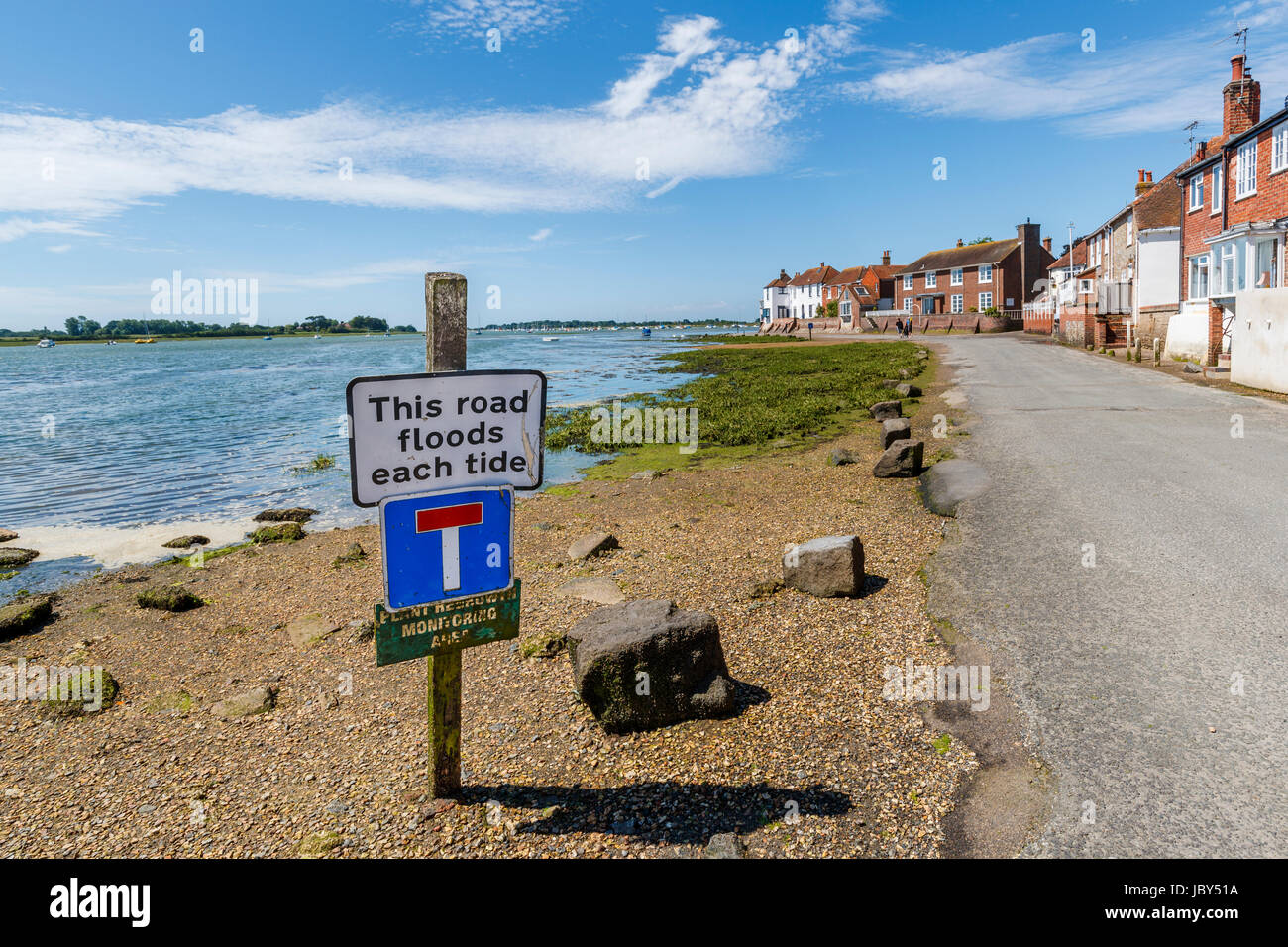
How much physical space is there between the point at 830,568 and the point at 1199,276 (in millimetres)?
37580

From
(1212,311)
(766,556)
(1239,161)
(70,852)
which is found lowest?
(70,852)

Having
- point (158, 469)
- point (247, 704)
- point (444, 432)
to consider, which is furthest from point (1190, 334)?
point (158, 469)

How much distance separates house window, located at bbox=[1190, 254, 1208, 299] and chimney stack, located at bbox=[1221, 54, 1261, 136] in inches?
234

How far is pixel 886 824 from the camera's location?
462cm

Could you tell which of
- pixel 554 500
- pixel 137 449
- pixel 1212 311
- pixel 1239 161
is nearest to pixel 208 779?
pixel 554 500

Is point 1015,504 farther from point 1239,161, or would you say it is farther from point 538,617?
point 1239,161

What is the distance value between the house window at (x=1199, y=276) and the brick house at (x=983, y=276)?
4173 centimetres

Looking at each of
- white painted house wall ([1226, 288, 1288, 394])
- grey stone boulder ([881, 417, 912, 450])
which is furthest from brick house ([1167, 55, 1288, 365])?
grey stone boulder ([881, 417, 912, 450])

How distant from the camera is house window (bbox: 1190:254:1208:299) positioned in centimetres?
3525

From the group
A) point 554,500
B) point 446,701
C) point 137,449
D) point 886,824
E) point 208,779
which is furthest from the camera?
point 137,449

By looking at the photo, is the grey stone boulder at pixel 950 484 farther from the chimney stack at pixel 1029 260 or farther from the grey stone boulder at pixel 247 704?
the chimney stack at pixel 1029 260

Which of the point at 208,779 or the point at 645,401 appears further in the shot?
the point at 645,401

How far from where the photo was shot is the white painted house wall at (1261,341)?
2130 cm

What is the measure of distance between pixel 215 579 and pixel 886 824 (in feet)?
35.4
